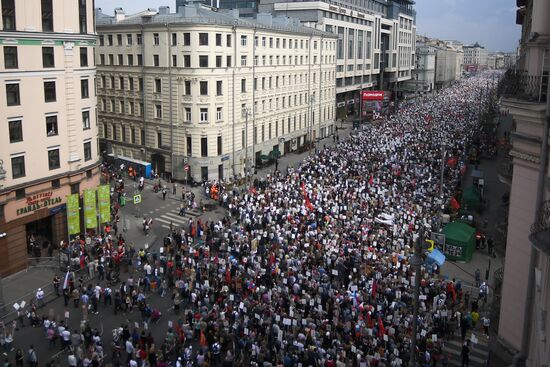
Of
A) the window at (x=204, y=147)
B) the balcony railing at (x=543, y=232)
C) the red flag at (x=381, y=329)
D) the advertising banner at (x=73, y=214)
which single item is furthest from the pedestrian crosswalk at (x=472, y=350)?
the window at (x=204, y=147)

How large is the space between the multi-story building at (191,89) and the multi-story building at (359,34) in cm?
2204

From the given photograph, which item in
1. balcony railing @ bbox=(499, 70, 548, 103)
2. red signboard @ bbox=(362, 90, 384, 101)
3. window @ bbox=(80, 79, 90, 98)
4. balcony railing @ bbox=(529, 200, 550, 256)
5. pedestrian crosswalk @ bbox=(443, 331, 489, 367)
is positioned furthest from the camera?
red signboard @ bbox=(362, 90, 384, 101)

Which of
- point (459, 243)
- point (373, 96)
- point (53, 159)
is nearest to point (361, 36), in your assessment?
point (373, 96)

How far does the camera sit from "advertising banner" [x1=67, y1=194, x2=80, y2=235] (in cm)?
3042

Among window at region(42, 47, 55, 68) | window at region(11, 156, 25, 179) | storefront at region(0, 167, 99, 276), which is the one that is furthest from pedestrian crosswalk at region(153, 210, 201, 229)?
window at region(42, 47, 55, 68)

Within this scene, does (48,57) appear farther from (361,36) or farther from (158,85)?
(361,36)

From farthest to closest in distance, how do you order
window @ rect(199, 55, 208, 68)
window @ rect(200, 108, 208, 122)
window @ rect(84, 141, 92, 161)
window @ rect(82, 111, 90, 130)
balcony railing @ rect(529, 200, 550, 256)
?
window @ rect(200, 108, 208, 122) < window @ rect(199, 55, 208, 68) < window @ rect(84, 141, 92, 161) < window @ rect(82, 111, 90, 130) < balcony railing @ rect(529, 200, 550, 256)

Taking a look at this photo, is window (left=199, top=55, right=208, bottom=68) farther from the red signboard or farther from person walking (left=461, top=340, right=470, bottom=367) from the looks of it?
the red signboard

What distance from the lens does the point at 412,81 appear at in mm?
151125

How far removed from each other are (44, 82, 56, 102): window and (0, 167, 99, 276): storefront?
473cm

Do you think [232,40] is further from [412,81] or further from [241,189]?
[412,81]

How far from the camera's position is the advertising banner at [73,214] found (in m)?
30.4

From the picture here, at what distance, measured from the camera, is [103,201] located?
A: 107 feet

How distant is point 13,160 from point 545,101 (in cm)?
2611
